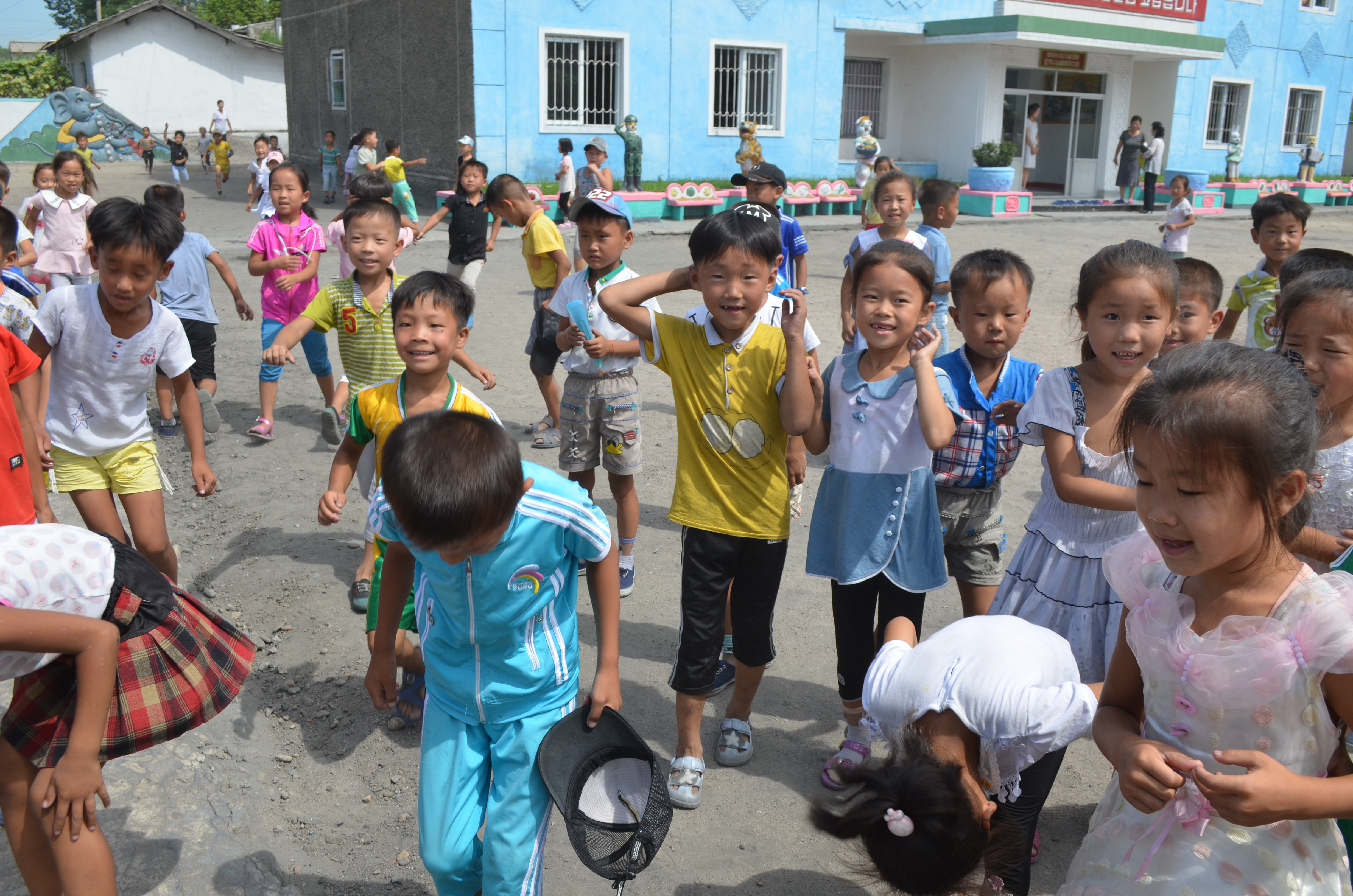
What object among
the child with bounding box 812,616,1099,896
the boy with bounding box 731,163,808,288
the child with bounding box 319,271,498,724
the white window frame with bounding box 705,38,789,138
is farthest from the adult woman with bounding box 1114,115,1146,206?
the child with bounding box 812,616,1099,896

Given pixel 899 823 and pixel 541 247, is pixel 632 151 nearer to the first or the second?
pixel 541 247

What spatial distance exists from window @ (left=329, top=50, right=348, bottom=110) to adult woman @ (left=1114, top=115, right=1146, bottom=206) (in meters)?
18.2

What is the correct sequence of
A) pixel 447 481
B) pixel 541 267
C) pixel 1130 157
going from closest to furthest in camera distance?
pixel 447 481, pixel 541 267, pixel 1130 157

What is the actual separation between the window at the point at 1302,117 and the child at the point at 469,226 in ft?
90.0

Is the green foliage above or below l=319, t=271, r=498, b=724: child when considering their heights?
above

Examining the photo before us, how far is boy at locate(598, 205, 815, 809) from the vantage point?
2871 mm

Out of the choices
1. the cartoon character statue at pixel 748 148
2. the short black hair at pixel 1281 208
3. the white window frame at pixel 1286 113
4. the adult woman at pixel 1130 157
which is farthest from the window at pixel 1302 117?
the short black hair at pixel 1281 208

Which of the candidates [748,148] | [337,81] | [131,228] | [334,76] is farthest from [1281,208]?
[334,76]

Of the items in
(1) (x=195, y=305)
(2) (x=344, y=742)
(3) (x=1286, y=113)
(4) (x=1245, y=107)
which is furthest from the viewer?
(3) (x=1286, y=113)

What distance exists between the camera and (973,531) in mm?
3113

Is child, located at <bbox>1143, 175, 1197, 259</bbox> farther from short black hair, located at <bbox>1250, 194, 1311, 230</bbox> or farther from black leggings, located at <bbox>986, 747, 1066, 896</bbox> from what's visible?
black leggings, located at <bbox>986, 747, 1066, 896</bbox>

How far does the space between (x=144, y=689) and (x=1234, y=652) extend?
2.13 m

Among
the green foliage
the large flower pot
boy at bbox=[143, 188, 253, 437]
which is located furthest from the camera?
the green foliage

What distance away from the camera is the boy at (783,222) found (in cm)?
567
